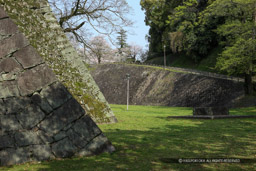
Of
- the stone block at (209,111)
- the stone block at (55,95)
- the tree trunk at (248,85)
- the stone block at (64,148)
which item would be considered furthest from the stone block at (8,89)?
the tree trunk at (248,85)

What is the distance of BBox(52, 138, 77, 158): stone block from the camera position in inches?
213

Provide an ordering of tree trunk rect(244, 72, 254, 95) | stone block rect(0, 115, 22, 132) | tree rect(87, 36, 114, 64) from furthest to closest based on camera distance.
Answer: tree trunk rect(244, 72, 254, 95)
tree rect(87, 36, 114, 64)
stone block rect(0, 115, 22, 132)

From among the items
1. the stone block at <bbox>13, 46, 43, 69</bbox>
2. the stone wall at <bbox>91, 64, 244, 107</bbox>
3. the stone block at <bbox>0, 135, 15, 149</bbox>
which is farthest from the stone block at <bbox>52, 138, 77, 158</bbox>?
the stone wall at <bbox>91, 64, 244, 107</bbox>

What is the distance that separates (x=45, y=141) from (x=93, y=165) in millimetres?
1192

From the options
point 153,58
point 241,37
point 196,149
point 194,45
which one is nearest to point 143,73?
A: point 194,45

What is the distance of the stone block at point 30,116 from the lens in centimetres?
529

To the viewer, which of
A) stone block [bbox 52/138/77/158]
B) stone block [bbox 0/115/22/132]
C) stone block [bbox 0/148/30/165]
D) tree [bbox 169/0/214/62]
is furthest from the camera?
tree [bbox 169/0/214/62]

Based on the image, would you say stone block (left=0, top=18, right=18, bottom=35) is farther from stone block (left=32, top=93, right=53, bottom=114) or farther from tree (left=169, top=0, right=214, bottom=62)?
tree (left=169, top=0, right=214, bottom=62)

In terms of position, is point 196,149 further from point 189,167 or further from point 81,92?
point 81,92

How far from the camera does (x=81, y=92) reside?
11055 mm

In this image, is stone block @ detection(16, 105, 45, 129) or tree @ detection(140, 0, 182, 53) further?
tree @ detection(140, 0, 182, 53)

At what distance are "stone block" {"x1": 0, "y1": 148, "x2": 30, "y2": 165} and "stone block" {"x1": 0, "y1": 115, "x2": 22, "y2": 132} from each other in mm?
416

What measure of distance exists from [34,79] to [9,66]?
0.56 metres

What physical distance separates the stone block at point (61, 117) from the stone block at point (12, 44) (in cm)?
157
